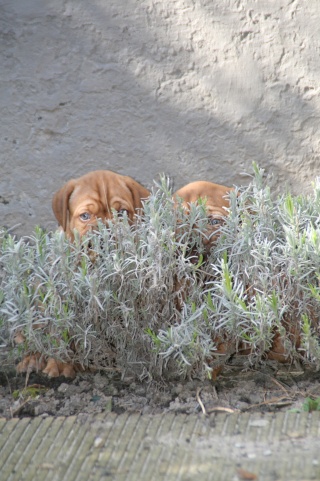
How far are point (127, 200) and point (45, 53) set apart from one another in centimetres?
109

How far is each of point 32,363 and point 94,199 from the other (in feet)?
3.00

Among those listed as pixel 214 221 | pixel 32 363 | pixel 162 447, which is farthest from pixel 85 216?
pixel 162 447

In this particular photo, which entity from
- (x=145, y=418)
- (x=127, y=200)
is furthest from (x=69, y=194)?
(x=145, y=418)

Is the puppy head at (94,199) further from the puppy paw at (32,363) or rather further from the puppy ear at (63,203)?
the puppy paw at (32,363)

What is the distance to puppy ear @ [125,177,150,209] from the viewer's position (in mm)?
3957

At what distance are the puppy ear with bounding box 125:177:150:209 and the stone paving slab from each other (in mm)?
1380

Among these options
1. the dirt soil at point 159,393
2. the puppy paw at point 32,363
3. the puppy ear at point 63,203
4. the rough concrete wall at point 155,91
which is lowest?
the dirt soil at point 159,393

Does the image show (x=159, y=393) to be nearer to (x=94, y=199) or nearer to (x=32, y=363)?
(x=32, y=363)

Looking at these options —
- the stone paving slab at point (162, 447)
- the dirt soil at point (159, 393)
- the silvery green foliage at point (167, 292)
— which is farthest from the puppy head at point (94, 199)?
the stone paving slab at point (162, 447)

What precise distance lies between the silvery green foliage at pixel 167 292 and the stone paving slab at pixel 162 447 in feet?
1.48

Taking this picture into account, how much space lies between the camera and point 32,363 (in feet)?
11.7

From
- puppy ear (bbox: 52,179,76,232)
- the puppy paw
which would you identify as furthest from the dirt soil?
puppy ear (bbox: 52,179,76,232)

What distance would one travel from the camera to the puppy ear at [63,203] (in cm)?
393

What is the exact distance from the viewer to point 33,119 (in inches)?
170
